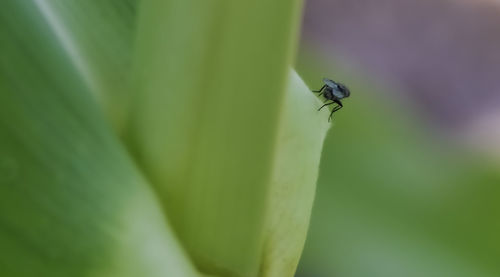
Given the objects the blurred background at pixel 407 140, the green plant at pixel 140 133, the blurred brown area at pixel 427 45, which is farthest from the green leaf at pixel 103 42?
the blurred brown area at pixel 427 45

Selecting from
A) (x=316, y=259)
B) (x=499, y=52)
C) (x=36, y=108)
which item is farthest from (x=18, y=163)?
(x=499, y=52)

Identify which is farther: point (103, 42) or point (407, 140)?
point (407, 140)

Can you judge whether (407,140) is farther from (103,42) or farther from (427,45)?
(103,42)

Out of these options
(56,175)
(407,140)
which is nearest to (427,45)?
(407,140)

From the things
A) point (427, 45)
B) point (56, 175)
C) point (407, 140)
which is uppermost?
point (427, 45)

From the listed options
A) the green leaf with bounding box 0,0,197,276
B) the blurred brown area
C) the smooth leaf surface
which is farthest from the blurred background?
the green leaf with bounding box 0,0,197,276

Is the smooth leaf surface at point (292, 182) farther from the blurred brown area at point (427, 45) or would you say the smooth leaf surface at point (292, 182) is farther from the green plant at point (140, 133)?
the blurred brown area at point (427, 45)
